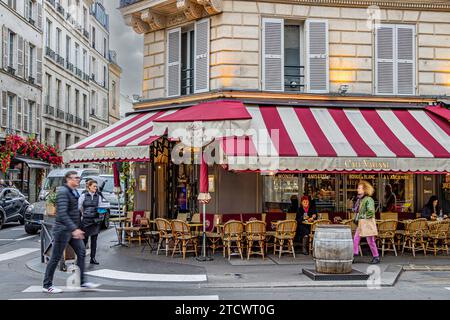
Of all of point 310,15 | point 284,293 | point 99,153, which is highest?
point 310,15

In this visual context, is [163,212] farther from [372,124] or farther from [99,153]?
[372,124]

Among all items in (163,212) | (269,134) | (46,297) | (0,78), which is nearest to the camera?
(46,297)

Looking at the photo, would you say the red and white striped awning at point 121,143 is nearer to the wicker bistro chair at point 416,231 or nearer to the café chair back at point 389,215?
the café chair back at point 389,215

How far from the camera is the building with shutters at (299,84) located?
14578mm

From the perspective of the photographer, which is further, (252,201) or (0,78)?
(0,78)

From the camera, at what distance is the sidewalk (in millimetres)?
10000

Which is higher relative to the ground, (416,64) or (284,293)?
(416,64)

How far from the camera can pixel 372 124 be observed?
14.4 m

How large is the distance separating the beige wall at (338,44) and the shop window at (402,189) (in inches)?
99.9

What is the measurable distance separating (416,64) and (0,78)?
23042 mm

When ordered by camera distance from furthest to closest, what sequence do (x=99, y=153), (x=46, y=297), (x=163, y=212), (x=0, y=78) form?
1. (x=0, y=78)
2. (x=163, y=212)
3. (x=99, y=153)
4. (x=46, y=297)

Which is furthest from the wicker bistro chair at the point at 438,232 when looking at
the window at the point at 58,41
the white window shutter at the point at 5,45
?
the window at the point at 58,41

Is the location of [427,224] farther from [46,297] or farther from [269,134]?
[46,297]

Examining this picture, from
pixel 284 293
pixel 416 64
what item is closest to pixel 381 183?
pixel 416 64
